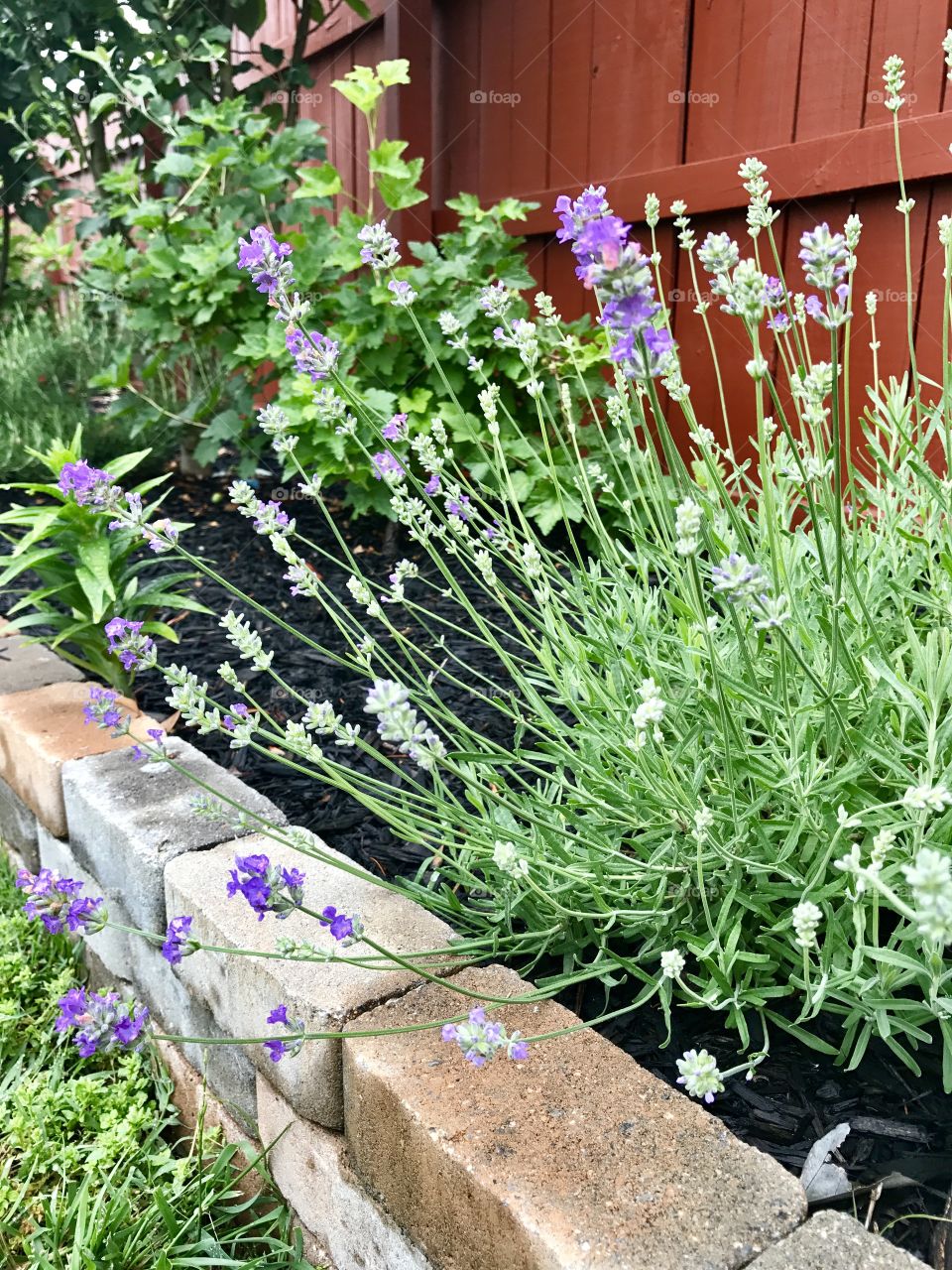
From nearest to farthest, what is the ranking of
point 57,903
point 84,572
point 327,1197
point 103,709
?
point 327,1197, point 103,709, point 57,903, point 84,572

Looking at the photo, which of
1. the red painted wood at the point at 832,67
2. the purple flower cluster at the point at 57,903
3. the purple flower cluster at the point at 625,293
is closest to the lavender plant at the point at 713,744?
the purple flower cluster at the point at 625,293

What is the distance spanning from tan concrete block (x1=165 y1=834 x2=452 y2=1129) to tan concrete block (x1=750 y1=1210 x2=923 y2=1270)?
0.54 metres

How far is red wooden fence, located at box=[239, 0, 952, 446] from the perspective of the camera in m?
2.50

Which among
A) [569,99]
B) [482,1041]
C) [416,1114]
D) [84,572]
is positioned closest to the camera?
[482,1041]

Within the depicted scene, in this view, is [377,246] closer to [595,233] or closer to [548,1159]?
[595,233]

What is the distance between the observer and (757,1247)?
34.4 inches

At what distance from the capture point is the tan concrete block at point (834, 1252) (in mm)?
851

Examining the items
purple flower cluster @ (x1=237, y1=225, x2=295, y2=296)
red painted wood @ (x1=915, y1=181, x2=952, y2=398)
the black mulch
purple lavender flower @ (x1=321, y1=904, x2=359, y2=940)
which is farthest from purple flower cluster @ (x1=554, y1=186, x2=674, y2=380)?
red painted wood @ (x1=915, y1=181, x2=952, y2=398)

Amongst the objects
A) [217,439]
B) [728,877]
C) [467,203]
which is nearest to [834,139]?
[467,203]

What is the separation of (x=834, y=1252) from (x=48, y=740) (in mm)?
1733

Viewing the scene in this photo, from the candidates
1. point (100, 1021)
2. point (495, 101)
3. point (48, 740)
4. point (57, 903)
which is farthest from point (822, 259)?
point (495, 101)

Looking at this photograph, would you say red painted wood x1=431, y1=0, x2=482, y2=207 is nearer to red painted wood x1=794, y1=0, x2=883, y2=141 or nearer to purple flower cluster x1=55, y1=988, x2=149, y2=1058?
red painted wood x1=794, y1=0, x2=883, y2=141

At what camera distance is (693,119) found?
3.06 meters

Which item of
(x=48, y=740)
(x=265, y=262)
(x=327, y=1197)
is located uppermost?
(x=265, y=262)
